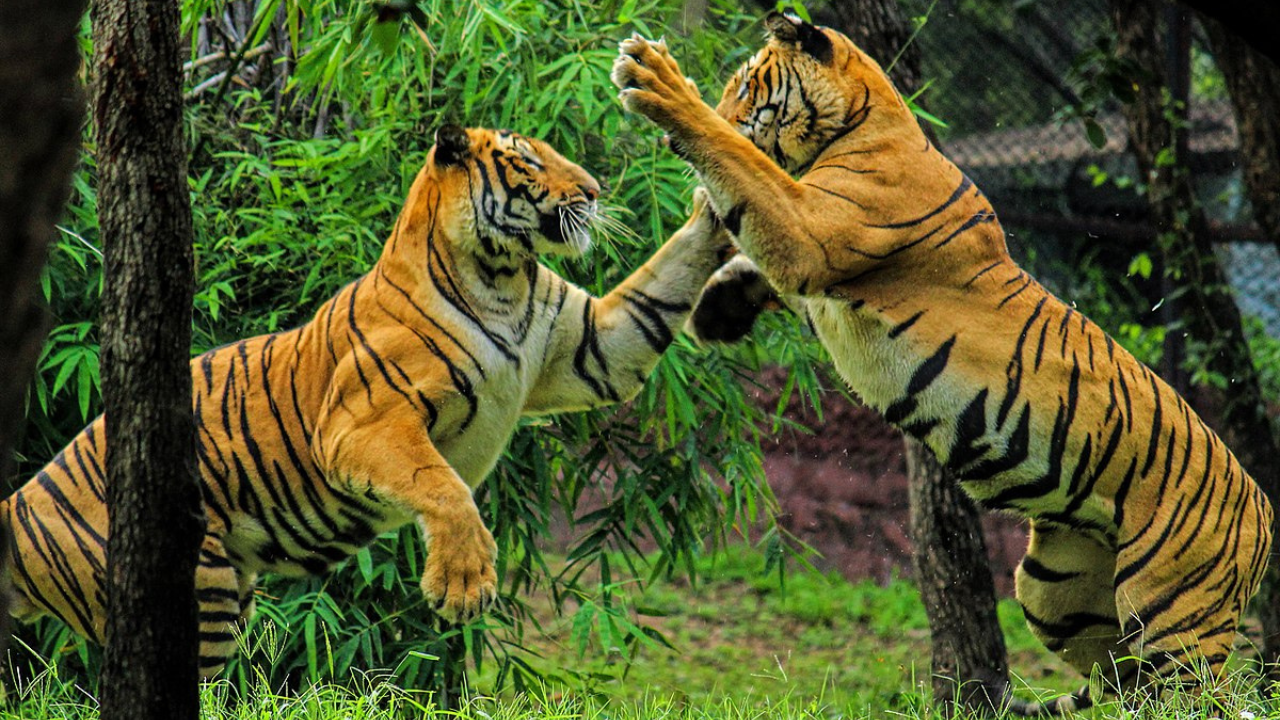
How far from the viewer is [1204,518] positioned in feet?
10.1

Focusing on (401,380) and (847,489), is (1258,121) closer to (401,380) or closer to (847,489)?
(401,380)

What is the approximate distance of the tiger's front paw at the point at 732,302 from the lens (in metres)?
3.36

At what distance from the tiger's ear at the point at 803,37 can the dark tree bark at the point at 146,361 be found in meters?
1.44

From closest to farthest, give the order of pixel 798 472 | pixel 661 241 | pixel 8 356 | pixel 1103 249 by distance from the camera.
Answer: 1. pixel 8 356
2. pixel 661 241
3. pixel 1103 249
4. pixel 798 472

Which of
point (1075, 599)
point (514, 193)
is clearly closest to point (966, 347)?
point (1075, 599)

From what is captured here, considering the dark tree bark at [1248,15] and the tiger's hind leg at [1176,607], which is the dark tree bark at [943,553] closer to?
the tiger's hind leg at [1176,607]

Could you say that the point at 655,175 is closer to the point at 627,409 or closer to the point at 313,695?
the point at 627,409

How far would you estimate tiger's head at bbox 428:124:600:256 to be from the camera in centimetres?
315

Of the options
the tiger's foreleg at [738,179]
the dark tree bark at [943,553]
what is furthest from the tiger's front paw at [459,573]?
the dark tree bark at [943,553]

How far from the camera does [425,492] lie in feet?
9.48

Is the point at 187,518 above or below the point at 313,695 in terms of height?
above

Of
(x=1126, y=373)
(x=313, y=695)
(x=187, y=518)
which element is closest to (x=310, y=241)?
(x=313, y=695)

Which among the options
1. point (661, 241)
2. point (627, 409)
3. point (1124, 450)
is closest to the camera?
point (1124, 450)

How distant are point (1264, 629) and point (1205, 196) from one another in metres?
2.77
